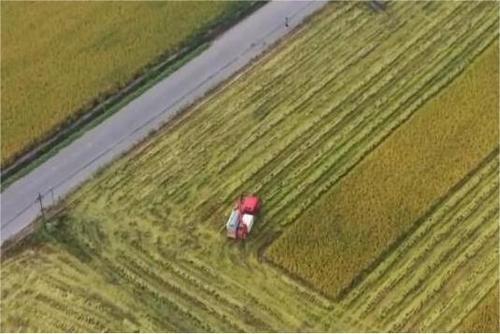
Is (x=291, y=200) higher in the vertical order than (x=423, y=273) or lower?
higher

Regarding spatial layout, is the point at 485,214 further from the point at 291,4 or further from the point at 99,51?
the point at 99,51

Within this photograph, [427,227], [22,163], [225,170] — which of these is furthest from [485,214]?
[22,163]

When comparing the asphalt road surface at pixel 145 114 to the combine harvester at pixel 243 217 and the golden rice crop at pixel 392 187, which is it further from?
the golden rice crop at pixel 392 187

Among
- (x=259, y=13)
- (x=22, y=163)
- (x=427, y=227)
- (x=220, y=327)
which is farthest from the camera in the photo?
(x=259, y=13)

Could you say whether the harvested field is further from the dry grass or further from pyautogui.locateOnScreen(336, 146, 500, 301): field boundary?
the dry grass

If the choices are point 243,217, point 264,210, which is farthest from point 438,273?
point 243,217

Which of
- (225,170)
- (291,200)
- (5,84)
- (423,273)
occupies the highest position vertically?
(5,84)

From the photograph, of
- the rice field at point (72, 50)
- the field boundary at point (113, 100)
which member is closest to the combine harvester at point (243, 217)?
the field boundary at point (113, 100)

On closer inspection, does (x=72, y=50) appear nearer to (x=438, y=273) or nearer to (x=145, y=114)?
(x=145, y=114)
